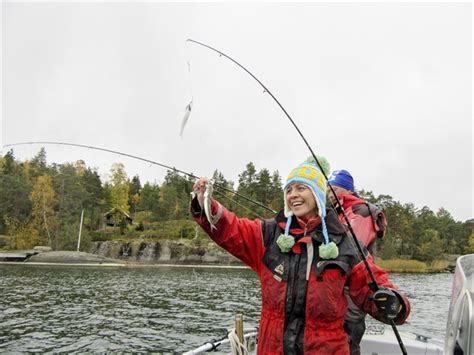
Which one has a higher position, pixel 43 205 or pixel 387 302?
pixel 43 205

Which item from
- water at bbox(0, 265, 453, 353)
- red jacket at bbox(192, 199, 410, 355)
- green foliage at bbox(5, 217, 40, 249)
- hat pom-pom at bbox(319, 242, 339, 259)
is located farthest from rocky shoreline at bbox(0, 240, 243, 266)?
hat pom-pom at bbox(319, 242, 339, 259)

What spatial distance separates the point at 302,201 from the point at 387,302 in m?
0.92

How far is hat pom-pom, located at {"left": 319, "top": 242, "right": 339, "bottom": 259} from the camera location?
280 cm

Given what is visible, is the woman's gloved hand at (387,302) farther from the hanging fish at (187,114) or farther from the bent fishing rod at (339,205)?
the hanging fish at (187,114)

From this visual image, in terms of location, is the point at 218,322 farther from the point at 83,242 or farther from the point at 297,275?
the point at 83,242

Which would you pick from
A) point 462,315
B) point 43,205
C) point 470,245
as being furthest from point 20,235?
point 470,245

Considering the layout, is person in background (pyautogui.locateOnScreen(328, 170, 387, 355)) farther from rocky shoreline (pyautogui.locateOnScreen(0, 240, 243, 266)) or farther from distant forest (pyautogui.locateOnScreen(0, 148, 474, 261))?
rocky shoreline (pyautogui.locateOnScreen(0, 240, 243, 266))

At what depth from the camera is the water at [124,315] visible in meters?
12.5

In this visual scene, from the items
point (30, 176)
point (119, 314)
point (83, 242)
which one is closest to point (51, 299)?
point (119, 314)

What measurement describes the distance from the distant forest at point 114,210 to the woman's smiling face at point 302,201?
5566cm

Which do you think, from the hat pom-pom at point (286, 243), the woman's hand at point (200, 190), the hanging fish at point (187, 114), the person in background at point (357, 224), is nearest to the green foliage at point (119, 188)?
the person in background at point (357, 224)

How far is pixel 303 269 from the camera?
2.80 metres

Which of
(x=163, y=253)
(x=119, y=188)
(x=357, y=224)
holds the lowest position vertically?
(x=163, y=253)

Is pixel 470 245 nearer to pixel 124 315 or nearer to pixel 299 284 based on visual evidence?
pixel 124 315
